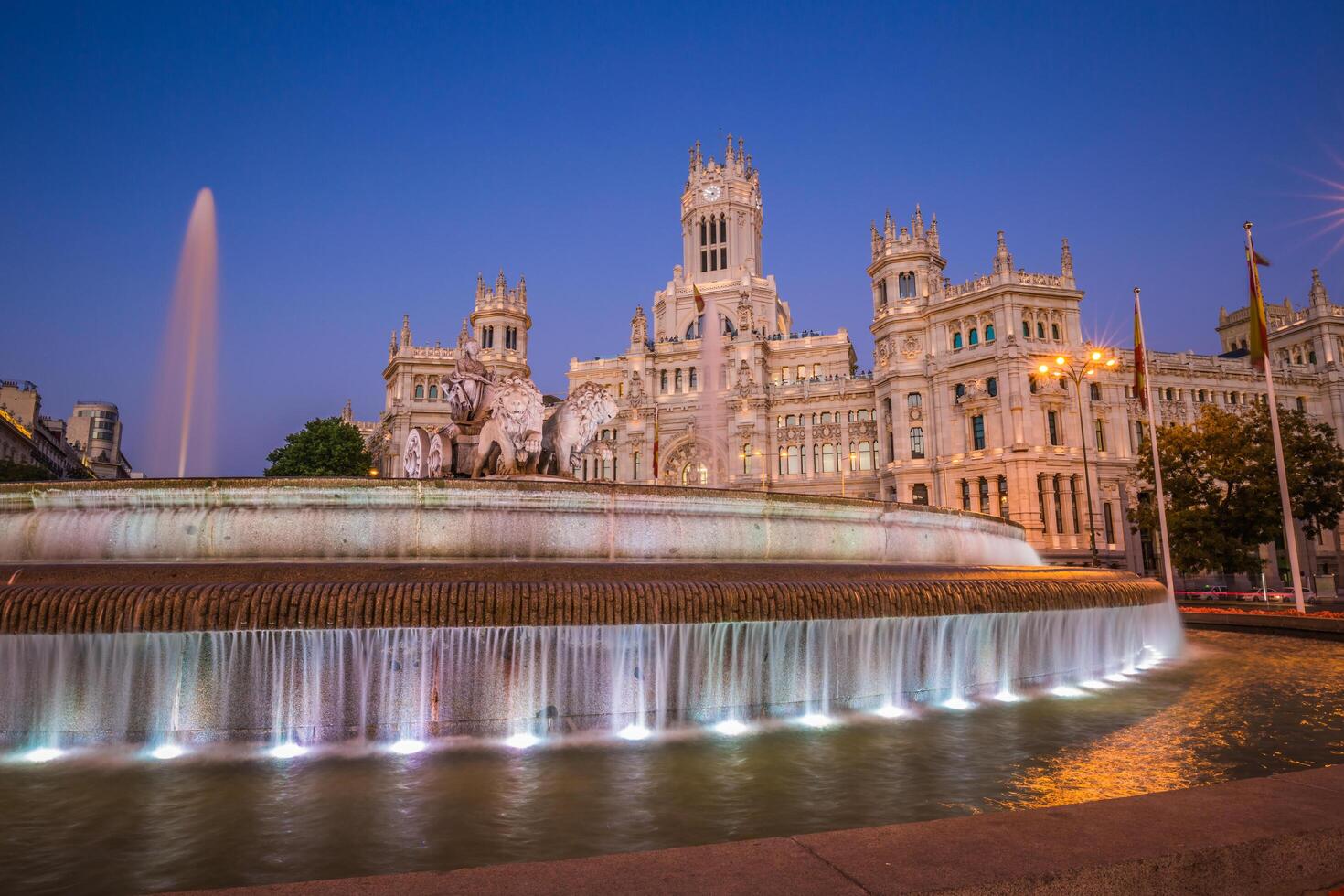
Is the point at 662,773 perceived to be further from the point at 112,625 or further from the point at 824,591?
the point at 112,625

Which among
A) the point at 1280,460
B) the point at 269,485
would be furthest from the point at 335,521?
the point at 1280,460

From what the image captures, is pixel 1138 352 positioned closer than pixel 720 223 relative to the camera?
Yes

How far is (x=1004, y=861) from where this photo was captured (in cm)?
311

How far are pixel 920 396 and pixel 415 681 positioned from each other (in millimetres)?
A: 59749

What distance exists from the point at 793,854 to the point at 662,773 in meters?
3.47

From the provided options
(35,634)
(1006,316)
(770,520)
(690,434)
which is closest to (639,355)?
(690,434)

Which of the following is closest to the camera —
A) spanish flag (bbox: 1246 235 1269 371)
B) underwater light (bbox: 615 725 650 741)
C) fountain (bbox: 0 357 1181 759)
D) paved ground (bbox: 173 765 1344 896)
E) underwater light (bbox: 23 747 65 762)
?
paved ground (bbox: 173 765 1344 896)

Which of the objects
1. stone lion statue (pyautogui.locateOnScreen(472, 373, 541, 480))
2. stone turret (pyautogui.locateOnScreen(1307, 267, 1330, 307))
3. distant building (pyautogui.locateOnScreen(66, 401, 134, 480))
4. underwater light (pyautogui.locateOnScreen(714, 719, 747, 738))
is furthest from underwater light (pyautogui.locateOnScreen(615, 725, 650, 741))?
distant building (pyautogui.locateOnScreen(66, 401, 134, 480))

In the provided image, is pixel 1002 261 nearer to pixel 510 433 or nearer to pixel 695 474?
pixel 695 474

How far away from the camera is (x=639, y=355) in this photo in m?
77.4

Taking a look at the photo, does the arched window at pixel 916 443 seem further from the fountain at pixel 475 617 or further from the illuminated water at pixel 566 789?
the illuminated water at pixel 566 789

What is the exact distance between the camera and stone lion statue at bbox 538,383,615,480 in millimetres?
14820

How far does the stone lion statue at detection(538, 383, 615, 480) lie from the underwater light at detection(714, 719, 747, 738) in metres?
7.27

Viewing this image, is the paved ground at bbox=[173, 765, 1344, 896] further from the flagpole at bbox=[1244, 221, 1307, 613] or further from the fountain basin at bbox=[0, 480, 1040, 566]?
the flagpole at bbox=[1244, 221, 1307, 613]
